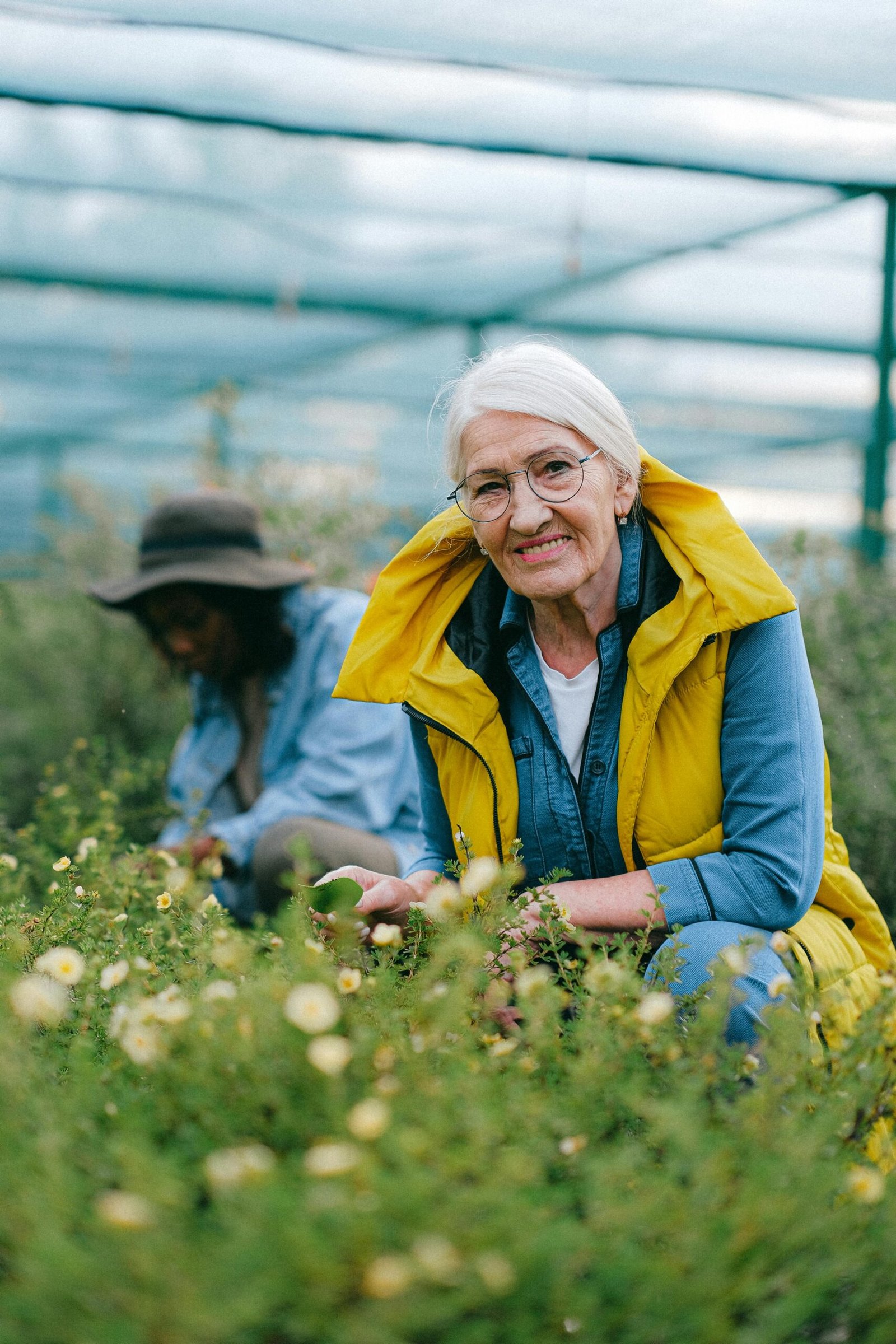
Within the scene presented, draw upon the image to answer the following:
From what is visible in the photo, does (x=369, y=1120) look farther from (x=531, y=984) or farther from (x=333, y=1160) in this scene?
(x=531, y=984)

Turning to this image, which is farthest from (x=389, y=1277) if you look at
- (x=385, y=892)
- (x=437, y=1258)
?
(x=385, y=892)

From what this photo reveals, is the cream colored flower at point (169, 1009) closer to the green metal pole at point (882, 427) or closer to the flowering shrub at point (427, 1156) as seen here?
the flowering shrub at point (427, 1156)

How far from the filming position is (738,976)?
1567 mm

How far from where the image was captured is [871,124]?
377 cm

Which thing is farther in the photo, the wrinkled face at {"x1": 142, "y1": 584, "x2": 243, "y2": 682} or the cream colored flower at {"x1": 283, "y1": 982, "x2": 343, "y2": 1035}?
the wrinkled face at {"x1": 142, "y1": 584, "x2": 243, "y2": 682}

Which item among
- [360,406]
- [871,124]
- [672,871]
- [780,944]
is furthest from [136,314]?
[780,944]

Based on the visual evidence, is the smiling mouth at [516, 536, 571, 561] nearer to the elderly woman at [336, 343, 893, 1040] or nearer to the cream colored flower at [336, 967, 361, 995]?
the elderly woman at [336, 343, 893, 1040]

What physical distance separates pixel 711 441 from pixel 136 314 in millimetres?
3263

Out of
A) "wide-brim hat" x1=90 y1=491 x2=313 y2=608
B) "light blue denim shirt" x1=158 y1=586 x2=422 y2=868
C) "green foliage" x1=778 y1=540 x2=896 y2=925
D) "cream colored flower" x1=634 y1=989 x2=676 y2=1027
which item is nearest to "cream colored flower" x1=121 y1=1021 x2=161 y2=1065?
"cream colored flower" x1=634 y1=989 x2=676 y2=1027

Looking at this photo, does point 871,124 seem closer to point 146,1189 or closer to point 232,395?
point 232,395

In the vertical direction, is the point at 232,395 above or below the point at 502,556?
below

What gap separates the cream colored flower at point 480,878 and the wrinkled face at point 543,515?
0.61 m

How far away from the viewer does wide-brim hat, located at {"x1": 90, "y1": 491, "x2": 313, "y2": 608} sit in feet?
9.62

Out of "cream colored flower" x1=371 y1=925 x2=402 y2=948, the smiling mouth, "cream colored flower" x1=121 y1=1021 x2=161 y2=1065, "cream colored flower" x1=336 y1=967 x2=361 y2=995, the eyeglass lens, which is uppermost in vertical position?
the eyeglass lens
